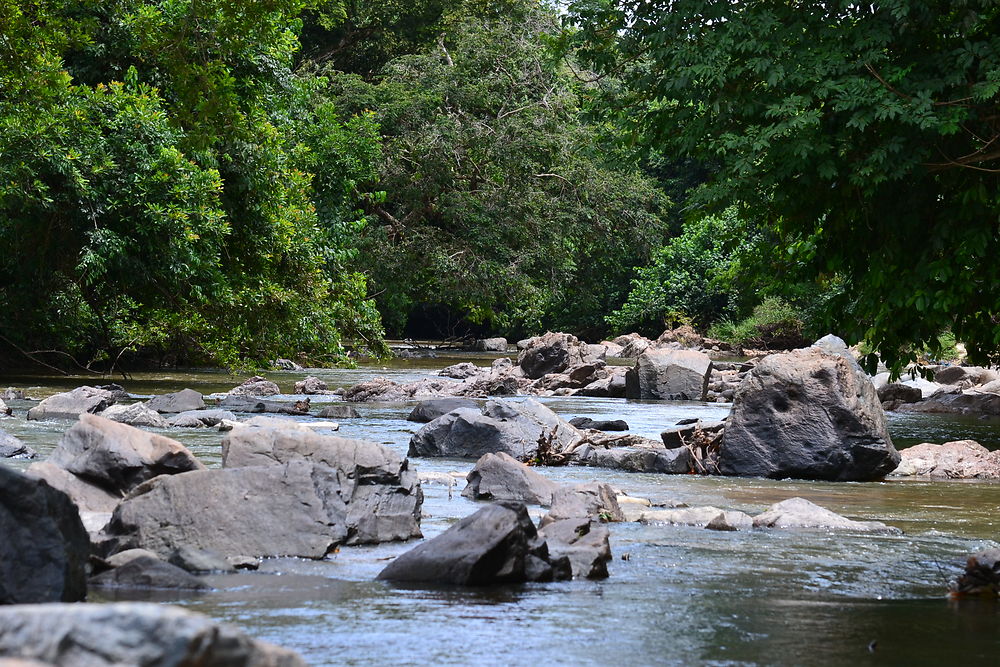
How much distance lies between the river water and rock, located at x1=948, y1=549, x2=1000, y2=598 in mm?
91

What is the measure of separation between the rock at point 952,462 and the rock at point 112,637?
30.0ft

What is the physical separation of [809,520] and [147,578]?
4.08 meters

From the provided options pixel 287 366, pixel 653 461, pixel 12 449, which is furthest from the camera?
pixel 287 366

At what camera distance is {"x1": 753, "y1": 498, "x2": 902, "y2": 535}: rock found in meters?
7.22

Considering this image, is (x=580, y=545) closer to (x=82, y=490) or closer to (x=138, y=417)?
(x=82, y=490)

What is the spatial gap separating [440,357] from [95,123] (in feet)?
54.6

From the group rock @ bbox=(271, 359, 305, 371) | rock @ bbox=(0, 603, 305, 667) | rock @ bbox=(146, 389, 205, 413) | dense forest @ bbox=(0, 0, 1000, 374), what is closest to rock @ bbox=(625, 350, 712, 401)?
dense forest @ bbox=(0, 0, 1000, 374)

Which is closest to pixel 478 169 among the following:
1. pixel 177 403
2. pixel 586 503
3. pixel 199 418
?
pixel 177 403

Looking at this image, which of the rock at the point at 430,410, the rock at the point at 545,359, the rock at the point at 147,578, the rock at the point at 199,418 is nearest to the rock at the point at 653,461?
the rock at the point at 430,410

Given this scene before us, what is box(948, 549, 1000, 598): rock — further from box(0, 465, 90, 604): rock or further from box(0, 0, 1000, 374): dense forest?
box(0, 465, 90, 604): rock

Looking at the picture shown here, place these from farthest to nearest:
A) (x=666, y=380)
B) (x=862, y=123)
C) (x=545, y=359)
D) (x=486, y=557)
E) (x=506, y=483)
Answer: (x=545, y=359)
(x=666, y=380)
(x=506, y=483)
(x=862, y=123)
(x=486, y=557)

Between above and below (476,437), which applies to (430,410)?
below

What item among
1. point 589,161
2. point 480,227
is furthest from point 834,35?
point 589,161

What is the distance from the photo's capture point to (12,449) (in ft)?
29.7
